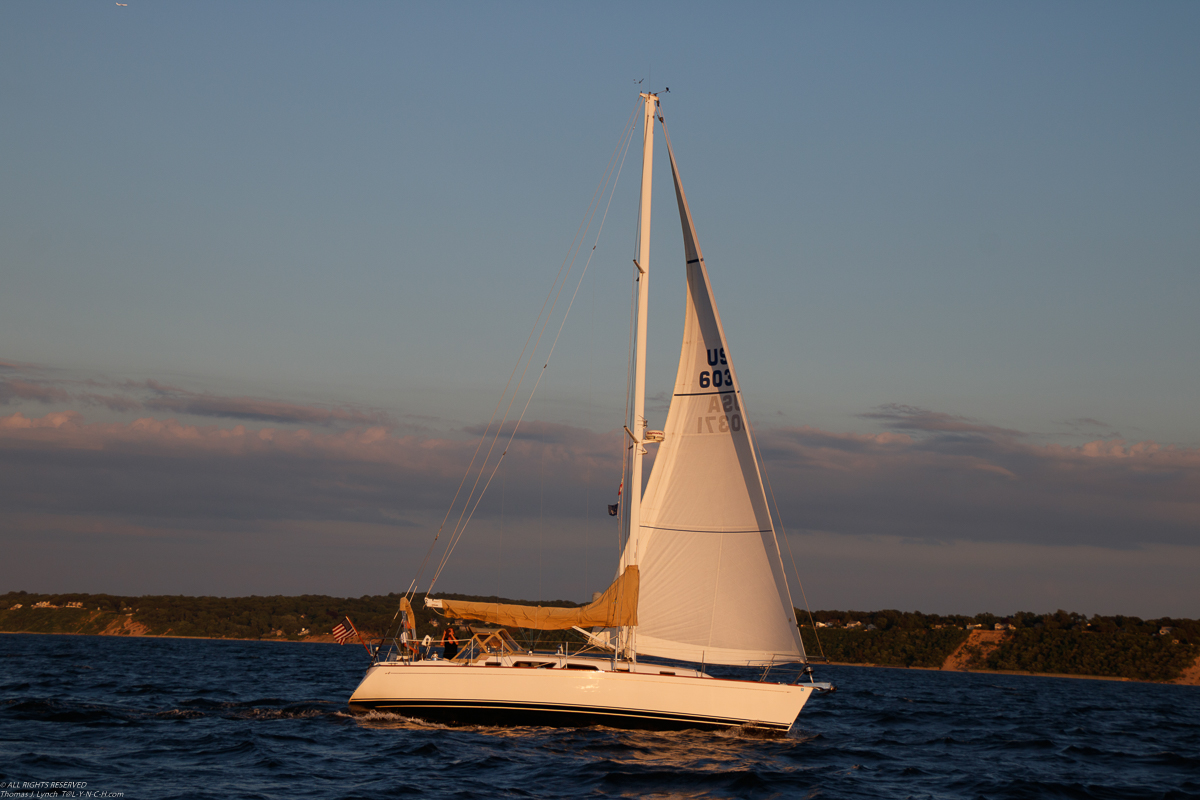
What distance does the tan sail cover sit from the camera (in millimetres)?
18969

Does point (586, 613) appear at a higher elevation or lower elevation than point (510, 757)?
higher

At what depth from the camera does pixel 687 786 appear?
14.6 metres

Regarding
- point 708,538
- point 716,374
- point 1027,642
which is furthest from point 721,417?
point 1027,642

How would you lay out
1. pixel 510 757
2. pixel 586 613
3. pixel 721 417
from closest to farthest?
pixel 510 757, pixel 586 613, pixel 721 417

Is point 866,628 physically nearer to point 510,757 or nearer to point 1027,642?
point 1027,642

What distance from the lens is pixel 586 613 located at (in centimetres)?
1911

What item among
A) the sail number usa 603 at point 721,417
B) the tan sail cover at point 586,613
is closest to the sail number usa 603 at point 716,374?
the sail number usa 603 at point 721,417

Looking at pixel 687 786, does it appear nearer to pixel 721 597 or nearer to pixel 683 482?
pixel 721 597

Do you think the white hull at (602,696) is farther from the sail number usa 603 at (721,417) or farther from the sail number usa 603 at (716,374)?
the sail number usa 603 at (716,374)

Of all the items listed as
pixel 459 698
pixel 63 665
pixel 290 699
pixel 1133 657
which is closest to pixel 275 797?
pixel 459 698

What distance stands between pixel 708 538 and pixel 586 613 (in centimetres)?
270

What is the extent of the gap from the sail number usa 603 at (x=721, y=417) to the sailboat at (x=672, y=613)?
0.08 feet

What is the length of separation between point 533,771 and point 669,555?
548 cm

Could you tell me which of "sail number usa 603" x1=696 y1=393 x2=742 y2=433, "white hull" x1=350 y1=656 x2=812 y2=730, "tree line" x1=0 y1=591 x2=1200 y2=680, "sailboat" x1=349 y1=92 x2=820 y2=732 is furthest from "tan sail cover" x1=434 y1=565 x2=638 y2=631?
"tree line" x1=0 y1=591 x2=1200 y2=680
